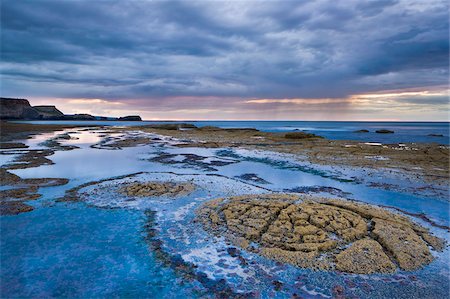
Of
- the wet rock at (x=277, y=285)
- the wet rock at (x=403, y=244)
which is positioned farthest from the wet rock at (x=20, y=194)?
the wet rock at (x=403, y=244)

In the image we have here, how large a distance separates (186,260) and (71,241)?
3647 millimetres

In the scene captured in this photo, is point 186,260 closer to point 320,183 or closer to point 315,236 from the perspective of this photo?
point 315,236

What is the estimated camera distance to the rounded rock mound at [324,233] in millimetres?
7371

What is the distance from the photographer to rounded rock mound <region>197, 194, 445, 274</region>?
7.37m

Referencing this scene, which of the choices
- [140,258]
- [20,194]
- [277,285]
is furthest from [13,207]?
[277,285]

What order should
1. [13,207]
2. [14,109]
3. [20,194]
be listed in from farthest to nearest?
[14,109]
[20,194]
[13,207]

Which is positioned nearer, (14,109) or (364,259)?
(364,259)

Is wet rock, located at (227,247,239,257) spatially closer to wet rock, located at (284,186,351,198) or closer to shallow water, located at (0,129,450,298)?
shallow water, located at (0,129,450,298)

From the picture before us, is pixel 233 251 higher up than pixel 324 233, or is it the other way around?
pixel 324 233

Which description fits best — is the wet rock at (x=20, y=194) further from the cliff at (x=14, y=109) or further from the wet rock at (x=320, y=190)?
the cliff at (x=14, y=109)

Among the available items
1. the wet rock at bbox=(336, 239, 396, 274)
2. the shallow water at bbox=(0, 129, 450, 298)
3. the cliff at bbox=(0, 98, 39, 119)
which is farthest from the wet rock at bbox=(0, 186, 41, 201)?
the cliff at bbox=(0, 98, 39, 119)

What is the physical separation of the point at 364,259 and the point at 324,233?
1.43 meters

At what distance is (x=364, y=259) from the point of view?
24.2ft

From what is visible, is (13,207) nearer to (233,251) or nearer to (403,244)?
(233,251)
